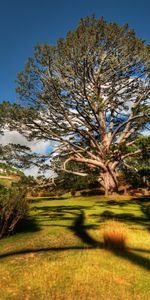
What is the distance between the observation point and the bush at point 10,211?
901 cm

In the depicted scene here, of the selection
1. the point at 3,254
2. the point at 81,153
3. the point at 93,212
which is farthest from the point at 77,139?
the point at 3,254

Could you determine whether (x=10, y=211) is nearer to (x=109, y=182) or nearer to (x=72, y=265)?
(x=72, y=265)

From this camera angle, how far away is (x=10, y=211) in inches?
356

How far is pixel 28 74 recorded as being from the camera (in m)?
23.1

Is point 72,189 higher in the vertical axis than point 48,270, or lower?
higher

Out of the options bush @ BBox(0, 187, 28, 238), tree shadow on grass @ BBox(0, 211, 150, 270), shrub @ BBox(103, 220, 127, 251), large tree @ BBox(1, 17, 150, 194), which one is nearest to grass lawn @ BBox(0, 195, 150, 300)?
tree shadow on grass @ BBox(0, 211, 150, 270)

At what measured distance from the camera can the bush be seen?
901 cm

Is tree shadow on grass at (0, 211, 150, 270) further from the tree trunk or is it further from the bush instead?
the tree trunk

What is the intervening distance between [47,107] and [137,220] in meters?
13.6

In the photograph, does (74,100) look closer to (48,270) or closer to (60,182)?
(60,182)

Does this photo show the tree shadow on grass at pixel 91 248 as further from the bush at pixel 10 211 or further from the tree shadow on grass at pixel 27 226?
the bush at pixel 10 211

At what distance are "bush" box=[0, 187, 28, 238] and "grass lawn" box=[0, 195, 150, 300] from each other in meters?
0.42

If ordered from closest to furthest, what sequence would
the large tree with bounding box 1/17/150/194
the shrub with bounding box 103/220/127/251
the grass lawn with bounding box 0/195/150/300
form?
the grass lawn with bounding box 0/195/150/300 → the shrub with bounding box 103/220/127/251 → the large tree with bounding box 1/17/150/194

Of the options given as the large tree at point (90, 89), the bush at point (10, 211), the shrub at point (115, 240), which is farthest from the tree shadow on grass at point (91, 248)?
the large tree at point (90, 89)
